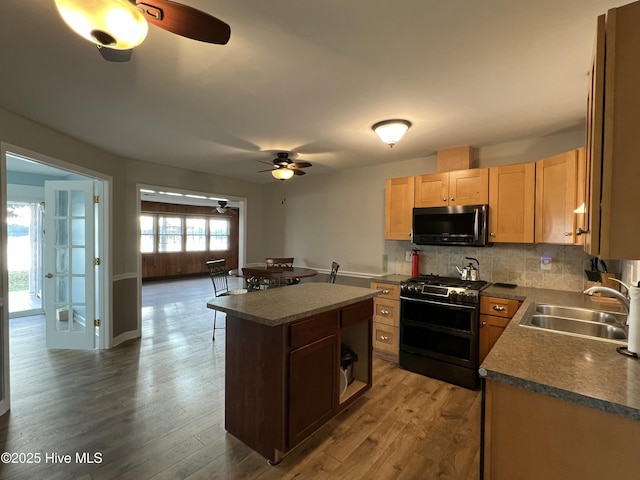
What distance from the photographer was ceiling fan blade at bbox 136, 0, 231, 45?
1038 millimetres

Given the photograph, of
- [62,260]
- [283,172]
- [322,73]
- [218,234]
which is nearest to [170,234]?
[218,234]

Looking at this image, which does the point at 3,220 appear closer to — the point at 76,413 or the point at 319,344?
the point at 76,413

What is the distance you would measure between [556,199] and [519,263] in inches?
32.6

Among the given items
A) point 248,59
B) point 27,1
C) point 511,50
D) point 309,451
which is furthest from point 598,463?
point 27,1

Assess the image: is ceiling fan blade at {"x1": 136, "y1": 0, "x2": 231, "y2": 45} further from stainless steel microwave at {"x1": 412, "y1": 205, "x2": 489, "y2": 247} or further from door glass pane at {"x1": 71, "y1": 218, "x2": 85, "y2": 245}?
door glass pane at {"x1": 71, "y1": 218, "x2": 85, "y2": 245}

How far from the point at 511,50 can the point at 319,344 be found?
82.9 inches

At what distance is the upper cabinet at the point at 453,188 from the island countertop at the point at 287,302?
1.45m

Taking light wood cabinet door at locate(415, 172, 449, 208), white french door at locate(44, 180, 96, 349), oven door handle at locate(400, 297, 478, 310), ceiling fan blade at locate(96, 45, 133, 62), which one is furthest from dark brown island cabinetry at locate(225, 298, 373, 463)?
white french door at locate(44, 180, 96, 349)

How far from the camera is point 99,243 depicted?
3.73m

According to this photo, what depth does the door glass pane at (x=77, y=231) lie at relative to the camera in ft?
12.4

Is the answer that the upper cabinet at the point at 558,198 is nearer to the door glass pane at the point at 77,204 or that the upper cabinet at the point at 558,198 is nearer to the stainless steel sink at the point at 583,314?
the stainless steel sink at the point at 583,314

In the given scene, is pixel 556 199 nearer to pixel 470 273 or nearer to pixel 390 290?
pixel 470 273

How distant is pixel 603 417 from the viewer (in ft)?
3.40

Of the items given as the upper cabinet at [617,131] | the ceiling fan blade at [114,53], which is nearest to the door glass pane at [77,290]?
the ceiling fan blade at [114,53]
